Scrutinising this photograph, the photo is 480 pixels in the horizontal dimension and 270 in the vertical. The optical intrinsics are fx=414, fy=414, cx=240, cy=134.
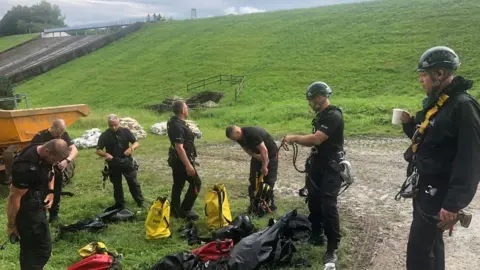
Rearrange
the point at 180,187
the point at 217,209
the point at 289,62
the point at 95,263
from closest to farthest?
the point at 95,263, the point at 217,209, the point at 180,187, the point at 289,62

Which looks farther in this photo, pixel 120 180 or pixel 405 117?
pixel 120 180

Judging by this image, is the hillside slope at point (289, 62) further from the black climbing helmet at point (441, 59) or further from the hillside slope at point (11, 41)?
the hillside slope at point (11, 41)

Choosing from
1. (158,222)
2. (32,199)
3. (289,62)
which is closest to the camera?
(32,199)

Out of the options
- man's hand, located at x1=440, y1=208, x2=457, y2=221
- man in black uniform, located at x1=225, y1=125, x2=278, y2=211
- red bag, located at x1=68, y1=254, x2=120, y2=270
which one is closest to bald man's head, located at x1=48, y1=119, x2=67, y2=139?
red bag, located at x1=68, y1=254, x2=120, y2=270

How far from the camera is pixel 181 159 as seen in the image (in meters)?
6.37

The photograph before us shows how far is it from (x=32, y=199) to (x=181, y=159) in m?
2.54

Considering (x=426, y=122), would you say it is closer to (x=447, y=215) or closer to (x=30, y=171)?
(x=447, y=215)

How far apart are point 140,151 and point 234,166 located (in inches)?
141

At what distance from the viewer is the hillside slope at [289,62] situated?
19.5m

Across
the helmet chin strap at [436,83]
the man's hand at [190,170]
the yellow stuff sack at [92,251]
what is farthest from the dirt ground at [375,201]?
the yellow stuff sack at [92,251]

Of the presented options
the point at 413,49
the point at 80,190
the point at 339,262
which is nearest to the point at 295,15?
the point at 413,49

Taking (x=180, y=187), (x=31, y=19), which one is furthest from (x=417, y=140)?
(x=31, y=19)

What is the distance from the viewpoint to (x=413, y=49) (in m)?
27.4

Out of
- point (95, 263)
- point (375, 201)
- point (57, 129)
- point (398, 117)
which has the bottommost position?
point (375, 201)
